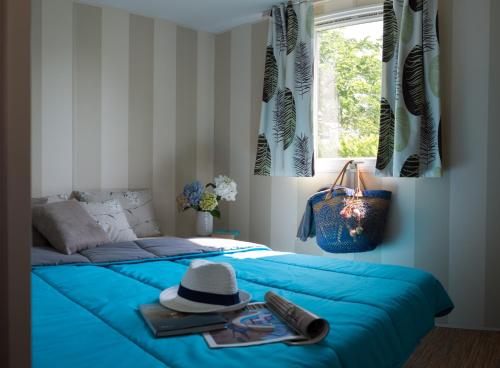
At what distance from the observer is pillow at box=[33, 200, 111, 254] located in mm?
2643

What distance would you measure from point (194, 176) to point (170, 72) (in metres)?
0.99

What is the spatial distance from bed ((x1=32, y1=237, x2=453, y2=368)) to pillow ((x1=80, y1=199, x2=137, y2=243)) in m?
0.30

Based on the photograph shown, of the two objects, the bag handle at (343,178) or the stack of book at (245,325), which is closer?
the stack of book at (245,325)

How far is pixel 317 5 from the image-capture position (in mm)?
3623

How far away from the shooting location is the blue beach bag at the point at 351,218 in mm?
3039

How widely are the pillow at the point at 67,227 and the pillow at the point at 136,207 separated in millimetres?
491

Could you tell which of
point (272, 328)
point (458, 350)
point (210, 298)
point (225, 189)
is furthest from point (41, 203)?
point (458, 350)

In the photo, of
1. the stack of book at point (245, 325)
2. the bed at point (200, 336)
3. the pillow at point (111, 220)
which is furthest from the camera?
the pillow at point (111, 220)

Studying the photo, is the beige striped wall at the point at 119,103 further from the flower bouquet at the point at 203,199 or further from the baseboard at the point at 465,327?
the baseboard at the point at 465,327

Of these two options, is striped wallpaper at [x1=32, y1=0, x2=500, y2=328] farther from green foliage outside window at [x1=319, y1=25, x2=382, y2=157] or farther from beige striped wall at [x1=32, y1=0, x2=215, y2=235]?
green foliage outside window at [x1=319, y1=25, x2=382, y2=157]

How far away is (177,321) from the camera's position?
1.38m

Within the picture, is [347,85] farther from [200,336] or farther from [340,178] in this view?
[200,336]

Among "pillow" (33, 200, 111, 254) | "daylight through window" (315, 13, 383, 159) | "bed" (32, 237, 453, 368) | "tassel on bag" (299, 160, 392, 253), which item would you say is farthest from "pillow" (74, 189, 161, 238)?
"daylight through window" (315, 13, 383, 159)

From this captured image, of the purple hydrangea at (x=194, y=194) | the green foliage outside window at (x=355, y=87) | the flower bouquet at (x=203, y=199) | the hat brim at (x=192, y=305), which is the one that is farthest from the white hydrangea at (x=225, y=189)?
the hat brim at (x=192, y=305)
